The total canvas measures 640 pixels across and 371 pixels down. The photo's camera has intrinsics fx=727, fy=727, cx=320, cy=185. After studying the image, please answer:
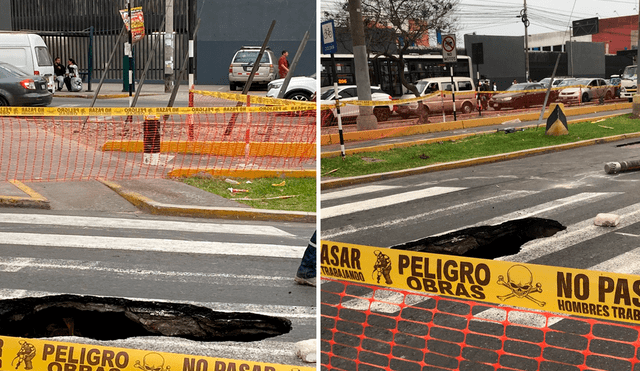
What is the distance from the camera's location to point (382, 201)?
10.3m

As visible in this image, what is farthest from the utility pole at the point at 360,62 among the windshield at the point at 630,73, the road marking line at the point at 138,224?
the windshield at the point at 630,73

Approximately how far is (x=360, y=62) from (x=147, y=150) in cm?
718

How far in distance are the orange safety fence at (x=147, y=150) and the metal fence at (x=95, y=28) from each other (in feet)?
69.8

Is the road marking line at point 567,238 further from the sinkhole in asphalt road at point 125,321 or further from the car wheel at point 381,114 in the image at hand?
the car wheel at point 381,114

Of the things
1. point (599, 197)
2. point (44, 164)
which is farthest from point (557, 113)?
point (44, 164)

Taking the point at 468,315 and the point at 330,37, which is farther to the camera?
the point at 330,37

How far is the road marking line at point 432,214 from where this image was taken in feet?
27.5

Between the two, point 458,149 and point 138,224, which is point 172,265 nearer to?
point 138,224

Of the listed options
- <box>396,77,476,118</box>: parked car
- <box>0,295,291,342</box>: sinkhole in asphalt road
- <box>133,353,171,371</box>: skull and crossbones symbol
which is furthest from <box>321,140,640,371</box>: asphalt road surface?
<box>396,77,476,118</box>: parked car

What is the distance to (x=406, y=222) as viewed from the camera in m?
8.64

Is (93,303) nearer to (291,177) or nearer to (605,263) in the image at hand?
(605,263)

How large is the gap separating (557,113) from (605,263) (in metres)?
12.5

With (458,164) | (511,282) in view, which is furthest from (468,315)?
(458,164)

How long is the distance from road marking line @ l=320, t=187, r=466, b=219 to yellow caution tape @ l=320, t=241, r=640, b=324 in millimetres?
5516
